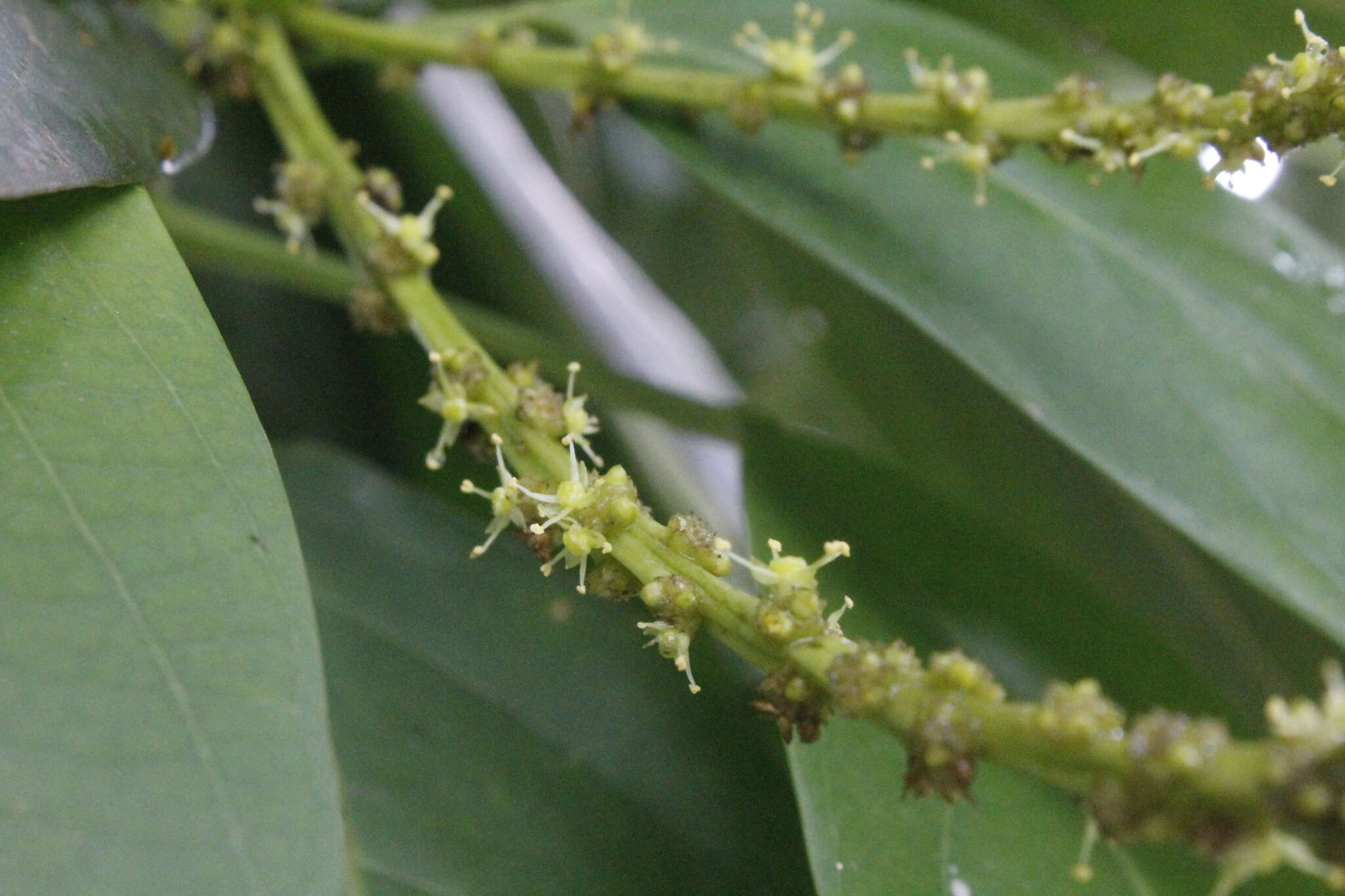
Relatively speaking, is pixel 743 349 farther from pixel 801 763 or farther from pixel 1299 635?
pixel 801 763

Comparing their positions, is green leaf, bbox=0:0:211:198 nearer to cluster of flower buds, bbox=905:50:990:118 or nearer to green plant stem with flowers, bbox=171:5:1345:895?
green plant stem with flowers, bbox=171:5:1345:895

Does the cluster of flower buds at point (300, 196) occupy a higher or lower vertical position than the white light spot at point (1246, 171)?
lower

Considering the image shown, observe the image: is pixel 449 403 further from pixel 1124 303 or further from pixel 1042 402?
pixel 1124 303

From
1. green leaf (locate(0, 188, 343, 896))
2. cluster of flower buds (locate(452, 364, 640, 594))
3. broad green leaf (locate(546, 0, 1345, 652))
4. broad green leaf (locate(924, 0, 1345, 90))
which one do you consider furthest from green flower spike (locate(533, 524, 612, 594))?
broad green leaf (locate(924, 0, 1345, 90))

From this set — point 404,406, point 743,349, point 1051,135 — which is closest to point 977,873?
point 1051,135

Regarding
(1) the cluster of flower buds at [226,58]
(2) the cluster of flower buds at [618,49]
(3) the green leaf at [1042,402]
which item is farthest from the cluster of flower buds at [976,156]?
(1) the cluster of flower buds at [226,58]

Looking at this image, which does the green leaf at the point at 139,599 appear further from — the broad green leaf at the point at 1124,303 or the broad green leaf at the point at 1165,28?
the broad green leaf at the point at 1165,28

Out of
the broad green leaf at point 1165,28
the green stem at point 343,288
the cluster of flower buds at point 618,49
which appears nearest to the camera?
the cluster of flower buds at point 618,49

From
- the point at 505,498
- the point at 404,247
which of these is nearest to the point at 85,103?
the point at 404,247
